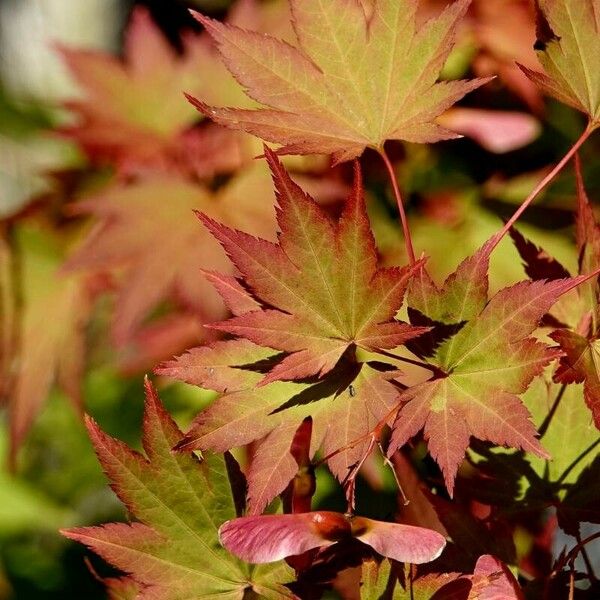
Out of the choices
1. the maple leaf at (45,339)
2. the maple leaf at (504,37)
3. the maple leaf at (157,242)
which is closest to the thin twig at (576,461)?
the maple leaf at (157,242)

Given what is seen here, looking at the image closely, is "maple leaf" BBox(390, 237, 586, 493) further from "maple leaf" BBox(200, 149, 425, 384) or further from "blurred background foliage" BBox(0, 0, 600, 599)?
"blurred background foliage" BBox(0, 0, 600, 599)

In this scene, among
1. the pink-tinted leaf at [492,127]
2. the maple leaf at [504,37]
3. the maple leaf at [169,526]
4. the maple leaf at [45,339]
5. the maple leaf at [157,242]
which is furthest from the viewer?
the pink-tinted leaf at [492,127]

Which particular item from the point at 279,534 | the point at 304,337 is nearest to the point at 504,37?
the point at 304,337

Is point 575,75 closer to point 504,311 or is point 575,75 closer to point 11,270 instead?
point 504,311

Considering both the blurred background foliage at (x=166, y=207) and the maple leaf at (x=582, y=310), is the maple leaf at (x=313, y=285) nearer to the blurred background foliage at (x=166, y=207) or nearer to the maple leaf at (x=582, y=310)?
the maple leaf at (x=582, y=310)

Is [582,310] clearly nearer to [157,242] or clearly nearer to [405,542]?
[405,542]

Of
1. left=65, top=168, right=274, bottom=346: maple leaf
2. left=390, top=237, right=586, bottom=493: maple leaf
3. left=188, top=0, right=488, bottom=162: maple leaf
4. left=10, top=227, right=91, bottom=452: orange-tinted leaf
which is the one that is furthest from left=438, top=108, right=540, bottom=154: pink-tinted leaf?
left=390, top=237, right=586, bottom=493: maple leaf

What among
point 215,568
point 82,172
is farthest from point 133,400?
point 215,568
